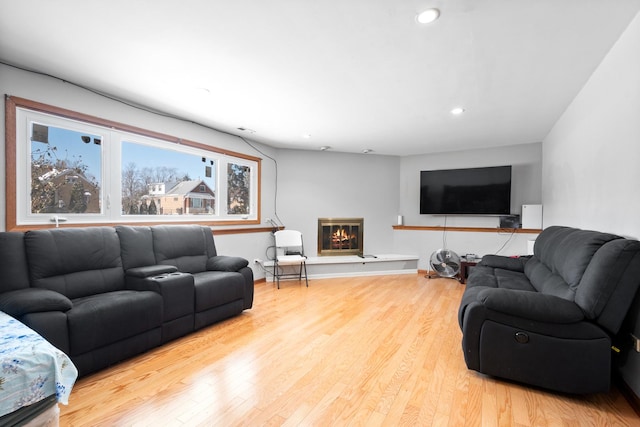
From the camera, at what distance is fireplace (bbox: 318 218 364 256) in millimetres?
5320

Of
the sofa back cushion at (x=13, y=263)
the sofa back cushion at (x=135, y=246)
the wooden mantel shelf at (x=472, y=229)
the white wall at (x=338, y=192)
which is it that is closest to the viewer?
the sofa back cushion at (x=13, y=263)

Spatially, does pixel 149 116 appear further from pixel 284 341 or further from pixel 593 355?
pixel 593 355

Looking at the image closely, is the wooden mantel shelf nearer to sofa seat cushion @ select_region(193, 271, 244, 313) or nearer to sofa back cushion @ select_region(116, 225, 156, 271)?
sofa seat cushion @ select_region(193, 271, 244, 313)

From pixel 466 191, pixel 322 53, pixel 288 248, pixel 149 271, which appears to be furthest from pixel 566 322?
pixel 288 248

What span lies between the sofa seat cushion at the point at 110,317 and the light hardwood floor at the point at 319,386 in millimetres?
249

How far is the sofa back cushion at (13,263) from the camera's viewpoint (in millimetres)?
1977

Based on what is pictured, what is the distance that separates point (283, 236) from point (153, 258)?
7.11 feet

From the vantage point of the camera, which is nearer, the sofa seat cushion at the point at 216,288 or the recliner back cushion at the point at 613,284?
the recliner back cushion at the point at 613,284

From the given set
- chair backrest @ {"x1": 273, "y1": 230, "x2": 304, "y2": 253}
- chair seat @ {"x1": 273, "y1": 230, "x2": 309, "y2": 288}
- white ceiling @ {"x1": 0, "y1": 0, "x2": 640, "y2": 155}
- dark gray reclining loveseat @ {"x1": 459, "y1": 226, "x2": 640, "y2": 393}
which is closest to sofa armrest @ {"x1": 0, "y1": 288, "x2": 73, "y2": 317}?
white ceiling @ {"x1": 0, "y1": 0, "x2": 640, "y2": 155}

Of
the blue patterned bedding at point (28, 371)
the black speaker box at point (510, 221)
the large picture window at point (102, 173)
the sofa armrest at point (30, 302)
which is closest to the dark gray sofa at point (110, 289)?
the sofa armrest at point (30, 302)

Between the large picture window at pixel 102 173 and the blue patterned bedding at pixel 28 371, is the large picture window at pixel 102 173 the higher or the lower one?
the higher one

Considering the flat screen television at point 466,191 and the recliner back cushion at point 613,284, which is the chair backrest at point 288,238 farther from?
the recliner back cushion at point 613,284

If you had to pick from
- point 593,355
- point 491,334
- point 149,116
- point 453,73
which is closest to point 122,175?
point 149,116

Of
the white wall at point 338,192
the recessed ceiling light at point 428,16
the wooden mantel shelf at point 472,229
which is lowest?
the wooden mantel shelf at point 472,229
